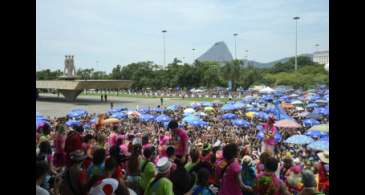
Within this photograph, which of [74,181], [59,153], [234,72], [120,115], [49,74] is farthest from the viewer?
[49,74]

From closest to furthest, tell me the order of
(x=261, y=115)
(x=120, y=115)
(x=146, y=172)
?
(x=146, y=172)
(x=261, y=115)
(x=120, y=115)

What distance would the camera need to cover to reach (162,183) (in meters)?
4.34

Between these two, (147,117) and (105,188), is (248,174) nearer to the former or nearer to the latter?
(105,188)

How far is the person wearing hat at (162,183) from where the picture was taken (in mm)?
4316

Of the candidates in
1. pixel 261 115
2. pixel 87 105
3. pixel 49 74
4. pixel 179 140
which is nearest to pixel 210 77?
pixel 87 105

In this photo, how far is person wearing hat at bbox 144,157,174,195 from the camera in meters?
4.32

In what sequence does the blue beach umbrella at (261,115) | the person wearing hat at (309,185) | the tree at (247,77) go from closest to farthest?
the person wearing hat at (309,185), the blue beach umbrella at (261,115), the tree at (247,77)

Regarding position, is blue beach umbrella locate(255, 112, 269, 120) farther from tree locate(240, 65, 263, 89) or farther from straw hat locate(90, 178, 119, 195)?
tree locate(240, 65, 263, 89)

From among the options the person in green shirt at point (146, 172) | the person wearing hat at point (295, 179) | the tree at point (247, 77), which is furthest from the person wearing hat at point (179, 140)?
the tree at point (247, 77)

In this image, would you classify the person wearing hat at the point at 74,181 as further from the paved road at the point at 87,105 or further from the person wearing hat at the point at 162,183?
the paved road at the point at 87,105

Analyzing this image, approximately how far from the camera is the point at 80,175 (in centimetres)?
496
